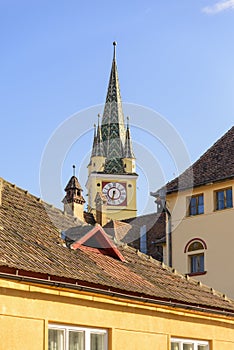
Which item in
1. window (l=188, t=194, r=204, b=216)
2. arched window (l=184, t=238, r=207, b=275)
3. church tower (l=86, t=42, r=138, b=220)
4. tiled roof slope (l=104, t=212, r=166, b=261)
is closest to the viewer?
A: arched window (l=184, t=238, r=207, b=275)

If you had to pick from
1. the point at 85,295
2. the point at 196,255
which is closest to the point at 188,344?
the point at 85,295

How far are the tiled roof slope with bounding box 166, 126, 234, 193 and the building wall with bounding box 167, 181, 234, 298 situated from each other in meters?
0.45

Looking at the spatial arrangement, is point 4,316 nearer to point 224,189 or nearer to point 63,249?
point 63,249

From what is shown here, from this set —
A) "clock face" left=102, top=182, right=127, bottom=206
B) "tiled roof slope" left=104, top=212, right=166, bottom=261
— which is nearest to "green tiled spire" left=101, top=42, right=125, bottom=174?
"clock face" left=102, top=182, right=127, bottom=206

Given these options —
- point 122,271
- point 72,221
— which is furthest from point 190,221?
point 122,271

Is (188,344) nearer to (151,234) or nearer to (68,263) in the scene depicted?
(68,263)

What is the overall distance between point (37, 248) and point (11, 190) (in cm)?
386

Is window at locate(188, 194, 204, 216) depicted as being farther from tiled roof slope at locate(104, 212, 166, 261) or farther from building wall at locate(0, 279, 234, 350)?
building wall at locate(0, 279, 234, 350)

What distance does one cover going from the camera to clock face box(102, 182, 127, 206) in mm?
124188

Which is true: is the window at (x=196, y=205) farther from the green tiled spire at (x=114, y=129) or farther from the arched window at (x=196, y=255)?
the green tiled spire at (x=114, y=129)

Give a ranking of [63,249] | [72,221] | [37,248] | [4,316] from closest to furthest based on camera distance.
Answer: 1. [4,316]
2. [37,248]
3. [63,249]
4. [72,221]

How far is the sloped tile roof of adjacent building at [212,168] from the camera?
132 feet

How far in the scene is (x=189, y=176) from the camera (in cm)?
4288

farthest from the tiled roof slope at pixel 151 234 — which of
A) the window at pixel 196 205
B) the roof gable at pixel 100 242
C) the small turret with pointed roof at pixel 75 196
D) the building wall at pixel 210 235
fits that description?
the roof gable at pixel 100 242
